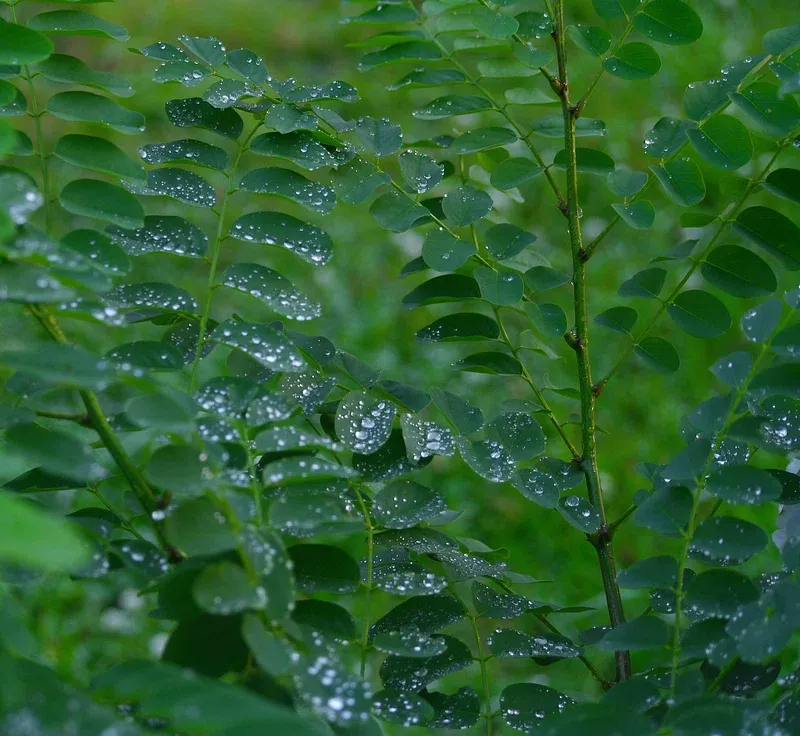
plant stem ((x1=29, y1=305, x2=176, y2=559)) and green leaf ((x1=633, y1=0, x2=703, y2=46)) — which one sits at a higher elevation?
green leaf ((x1=633, y1=0, x2=703, y2=46))

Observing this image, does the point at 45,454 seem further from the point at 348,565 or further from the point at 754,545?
the point at 754,545

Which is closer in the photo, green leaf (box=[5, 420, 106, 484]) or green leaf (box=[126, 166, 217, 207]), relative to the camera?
green leaf (box=[5, 420, 106, 484])

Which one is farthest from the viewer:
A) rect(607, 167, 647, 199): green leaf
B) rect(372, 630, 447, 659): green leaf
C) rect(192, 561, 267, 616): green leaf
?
rect(607, 167, 647, 199): green leaf

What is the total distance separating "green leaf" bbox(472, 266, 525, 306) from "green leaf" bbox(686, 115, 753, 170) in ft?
0.75

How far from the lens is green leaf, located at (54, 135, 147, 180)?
2.71 feet

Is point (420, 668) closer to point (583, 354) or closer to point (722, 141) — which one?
point (583, 354)

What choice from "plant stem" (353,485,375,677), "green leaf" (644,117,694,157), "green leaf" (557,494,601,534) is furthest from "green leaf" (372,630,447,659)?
"green leaf" (644,117,694,157)

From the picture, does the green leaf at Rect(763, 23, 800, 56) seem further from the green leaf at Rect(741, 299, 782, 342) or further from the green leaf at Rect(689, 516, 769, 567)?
the green leaf at Rect(689, 516, 769, 567)

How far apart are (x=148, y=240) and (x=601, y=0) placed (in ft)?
1.83

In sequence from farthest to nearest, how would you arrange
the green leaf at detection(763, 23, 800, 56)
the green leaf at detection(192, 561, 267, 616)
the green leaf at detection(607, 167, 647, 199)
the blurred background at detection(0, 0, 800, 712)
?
the blurred background at detection(0, 0, 800, 712) → the green leaf at detection(607, 167, 647, 199) → the green leaf at detection(763, 23, 800, 56) → the green leaf at detection(192, 561, 267, 616)

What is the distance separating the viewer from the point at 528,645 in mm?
807

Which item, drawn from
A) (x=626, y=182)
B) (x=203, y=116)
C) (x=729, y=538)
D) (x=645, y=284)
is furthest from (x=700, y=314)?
(x=203, y=116)

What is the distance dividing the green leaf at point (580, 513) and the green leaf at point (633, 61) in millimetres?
476

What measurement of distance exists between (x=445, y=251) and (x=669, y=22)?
36 centimetres
